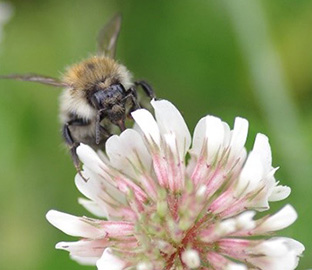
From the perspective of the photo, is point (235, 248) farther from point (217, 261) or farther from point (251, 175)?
point (251, 175)

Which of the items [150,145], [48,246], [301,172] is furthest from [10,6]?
[150,145]

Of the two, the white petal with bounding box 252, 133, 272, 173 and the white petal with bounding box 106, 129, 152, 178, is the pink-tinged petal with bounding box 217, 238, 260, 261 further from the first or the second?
the white petal with bounding box 106, 129, 152, 178

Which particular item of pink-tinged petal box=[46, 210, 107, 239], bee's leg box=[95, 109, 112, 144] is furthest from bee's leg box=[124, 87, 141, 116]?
pink-tinged petal box=[46, 210, 107, 239]

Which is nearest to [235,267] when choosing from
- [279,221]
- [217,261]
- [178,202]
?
[217,261]

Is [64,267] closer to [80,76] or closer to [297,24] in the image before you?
[80,76]

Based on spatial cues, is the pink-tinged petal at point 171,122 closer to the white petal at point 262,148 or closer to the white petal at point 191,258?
the white petal at point 262,148
